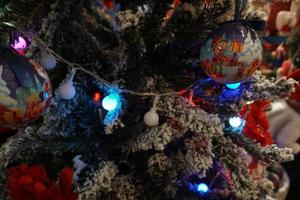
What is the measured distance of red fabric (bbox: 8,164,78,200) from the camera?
18.1 inches

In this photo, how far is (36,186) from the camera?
0.46 m

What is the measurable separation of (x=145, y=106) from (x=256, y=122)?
293 mm

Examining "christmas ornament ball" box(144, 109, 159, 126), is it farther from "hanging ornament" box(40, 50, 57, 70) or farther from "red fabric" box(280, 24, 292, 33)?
"red fabric" box(280, 24, 292, 33)

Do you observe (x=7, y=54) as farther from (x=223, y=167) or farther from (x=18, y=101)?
(x=223, y=167)

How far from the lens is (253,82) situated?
56cm

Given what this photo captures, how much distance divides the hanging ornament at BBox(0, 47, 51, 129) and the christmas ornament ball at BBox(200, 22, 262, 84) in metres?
0.21

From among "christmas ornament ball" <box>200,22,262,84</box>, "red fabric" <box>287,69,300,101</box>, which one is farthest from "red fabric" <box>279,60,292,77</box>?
"christmas ornament ball" <box>200,22,262,84</box>

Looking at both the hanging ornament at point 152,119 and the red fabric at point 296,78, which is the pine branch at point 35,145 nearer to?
the hanging ornament at point 152,119

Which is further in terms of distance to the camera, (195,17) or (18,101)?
(195,17)

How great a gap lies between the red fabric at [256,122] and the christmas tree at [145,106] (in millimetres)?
112

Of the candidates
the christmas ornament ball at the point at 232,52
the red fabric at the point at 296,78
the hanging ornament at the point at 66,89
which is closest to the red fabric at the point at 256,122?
the red fabric at the point at 296,78

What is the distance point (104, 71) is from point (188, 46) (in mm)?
142

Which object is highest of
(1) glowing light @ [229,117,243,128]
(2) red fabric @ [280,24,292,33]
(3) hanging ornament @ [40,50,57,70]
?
(3) hanging ornament @ [40,50,57,70]

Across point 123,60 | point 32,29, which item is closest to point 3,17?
point 32,29
